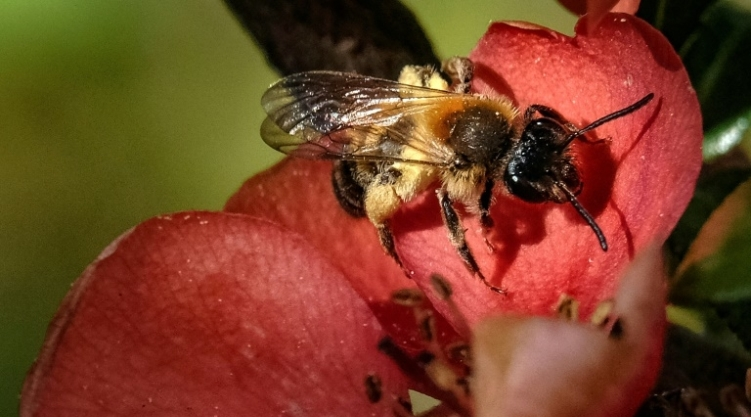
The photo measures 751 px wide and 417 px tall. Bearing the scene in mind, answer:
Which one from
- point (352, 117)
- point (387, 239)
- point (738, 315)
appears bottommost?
point (738, 315)

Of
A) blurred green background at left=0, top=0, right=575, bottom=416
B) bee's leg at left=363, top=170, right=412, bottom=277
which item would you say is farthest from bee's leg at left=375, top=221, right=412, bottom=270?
blurred green background at left=0, top=0, right=575, bottom=416

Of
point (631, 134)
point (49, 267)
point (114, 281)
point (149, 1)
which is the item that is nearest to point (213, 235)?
point (114, 281)

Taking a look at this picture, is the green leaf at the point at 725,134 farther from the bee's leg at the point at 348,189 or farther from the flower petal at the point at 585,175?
the bee's leg at the point at 348,189

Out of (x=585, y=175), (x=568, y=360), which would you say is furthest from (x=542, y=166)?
(x=568, y=360)

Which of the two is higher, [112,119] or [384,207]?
[384,207]

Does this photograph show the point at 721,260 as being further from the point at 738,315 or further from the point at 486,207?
the point at 486,207

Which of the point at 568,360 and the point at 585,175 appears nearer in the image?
the point at 568,360

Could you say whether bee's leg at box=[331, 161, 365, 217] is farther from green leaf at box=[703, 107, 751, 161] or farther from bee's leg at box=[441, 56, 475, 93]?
green leaf at box=[703, 107, 751, 161]
